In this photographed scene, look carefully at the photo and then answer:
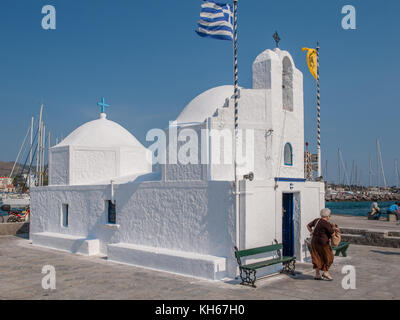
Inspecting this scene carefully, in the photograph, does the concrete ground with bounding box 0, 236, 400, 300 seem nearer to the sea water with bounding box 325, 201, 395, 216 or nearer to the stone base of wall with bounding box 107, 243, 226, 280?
the stone base of wall with bounding box 107, 243, 226, 280

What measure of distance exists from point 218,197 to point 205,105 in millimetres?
3892

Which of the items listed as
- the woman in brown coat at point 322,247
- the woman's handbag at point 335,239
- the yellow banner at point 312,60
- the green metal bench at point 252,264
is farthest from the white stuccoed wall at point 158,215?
the yellow banner at point 312,60

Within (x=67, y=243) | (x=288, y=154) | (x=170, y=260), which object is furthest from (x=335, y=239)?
(x=67, y=243)

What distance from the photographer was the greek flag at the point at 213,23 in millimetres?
9500

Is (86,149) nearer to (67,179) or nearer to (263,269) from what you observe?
(67,179)

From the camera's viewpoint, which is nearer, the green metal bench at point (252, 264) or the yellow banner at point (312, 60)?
the green metal bench at point (252, 264)

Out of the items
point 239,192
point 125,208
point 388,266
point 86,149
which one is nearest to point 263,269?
point 239,192

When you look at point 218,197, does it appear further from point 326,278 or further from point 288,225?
point 326,278

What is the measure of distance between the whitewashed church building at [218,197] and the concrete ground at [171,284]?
75 centimetres

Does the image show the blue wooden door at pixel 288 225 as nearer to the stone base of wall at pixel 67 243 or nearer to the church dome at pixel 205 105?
the church dome at pixel 205 105

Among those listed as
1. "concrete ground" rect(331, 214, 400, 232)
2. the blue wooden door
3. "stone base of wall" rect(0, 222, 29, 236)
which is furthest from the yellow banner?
"stone base of wall" rect(0, 222, 29, 236)

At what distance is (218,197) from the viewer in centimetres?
955

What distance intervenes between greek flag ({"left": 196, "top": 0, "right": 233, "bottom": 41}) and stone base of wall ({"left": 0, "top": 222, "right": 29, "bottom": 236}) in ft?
50.4

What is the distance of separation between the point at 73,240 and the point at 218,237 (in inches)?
276
